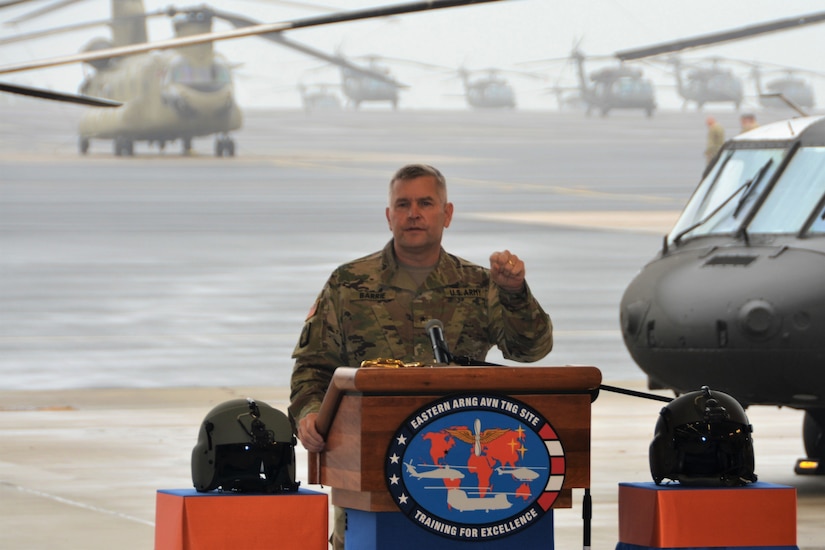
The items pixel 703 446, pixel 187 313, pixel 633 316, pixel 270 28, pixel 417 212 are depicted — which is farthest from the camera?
pixel 187 313

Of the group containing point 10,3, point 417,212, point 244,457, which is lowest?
point 244,457

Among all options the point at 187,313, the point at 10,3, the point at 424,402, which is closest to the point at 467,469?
the point at 424,402

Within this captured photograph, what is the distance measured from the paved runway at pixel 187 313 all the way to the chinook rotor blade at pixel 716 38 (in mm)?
2443

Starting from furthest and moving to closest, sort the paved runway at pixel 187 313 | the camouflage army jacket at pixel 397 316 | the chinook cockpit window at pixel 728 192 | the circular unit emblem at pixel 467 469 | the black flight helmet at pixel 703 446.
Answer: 1. the paved runway at pixel 187 313
2. the chinook cockpit window at pixel 728 192
3. the camouflage army jacket at pixel 397 316
4. the black flight helmet at pixel 703 446
5. the circular unit emblem at pixel 467 469

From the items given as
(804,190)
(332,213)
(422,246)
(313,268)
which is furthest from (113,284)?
(422,246)

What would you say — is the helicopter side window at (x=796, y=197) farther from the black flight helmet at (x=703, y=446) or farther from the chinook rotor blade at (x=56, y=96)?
the black flight helmet at (x=703, y=446)

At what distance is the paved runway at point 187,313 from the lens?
10414 millimetres

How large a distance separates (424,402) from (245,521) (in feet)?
2.05

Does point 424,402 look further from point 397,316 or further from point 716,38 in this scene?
point 716,38

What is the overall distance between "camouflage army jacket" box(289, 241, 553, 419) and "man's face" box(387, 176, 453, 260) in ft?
0.50

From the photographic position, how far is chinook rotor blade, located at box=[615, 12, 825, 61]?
32.4 feet

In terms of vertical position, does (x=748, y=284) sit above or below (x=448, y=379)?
above

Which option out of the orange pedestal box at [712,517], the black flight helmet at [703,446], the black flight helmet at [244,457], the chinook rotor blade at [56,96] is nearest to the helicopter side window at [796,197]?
the chinook rotor blade at [56,96]

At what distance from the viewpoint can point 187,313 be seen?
81.5 feet
